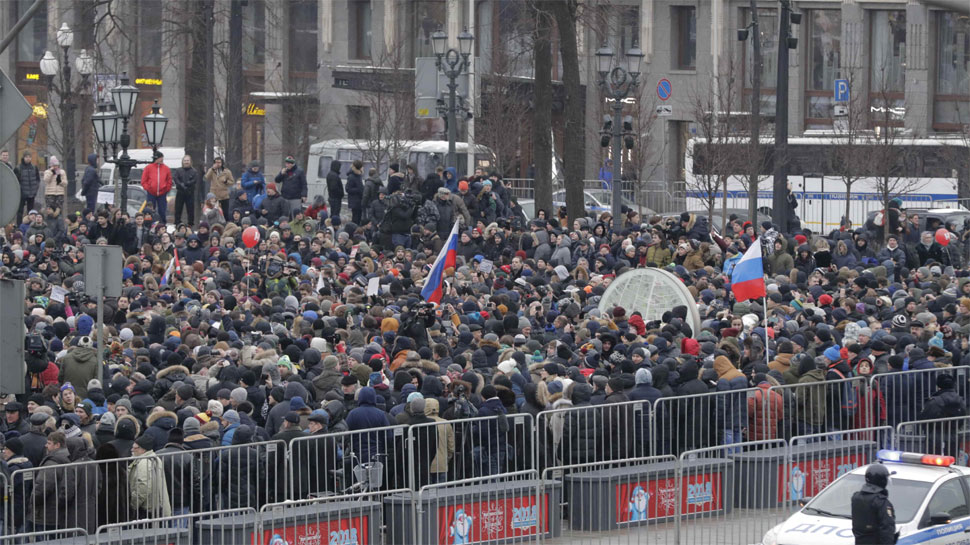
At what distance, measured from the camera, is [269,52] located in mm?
66812

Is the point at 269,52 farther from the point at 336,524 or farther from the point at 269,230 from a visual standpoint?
the point at 336,524

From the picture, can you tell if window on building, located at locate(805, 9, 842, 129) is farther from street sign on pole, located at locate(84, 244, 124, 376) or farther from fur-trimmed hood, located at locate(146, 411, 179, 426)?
fur-trimmed hood, located at locate(146, 411, 179, 426)

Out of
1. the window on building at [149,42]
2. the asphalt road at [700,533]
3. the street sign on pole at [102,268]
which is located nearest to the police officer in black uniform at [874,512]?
the asphalt road at [700,533]

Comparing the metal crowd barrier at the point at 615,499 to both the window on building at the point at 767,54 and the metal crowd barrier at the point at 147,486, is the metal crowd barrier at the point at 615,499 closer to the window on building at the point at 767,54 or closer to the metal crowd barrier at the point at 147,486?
the metal crowd barrier at the point at 147,486

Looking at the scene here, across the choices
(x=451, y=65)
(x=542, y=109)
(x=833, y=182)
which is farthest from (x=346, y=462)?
(x=833, y=182)

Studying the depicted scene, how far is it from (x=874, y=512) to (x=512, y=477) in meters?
3.81

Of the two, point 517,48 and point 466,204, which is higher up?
point 517,48

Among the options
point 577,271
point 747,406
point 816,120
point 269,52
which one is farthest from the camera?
point 269,52

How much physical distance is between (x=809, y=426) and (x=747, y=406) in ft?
2.89

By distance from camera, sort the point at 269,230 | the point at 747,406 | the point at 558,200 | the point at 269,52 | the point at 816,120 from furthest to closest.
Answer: the point at 269,52 → the point at 816,120 → the point at 558,200 → the point at 269,230 → the point at 747,406

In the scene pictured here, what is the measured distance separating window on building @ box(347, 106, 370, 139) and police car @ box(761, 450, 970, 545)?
4935 cm

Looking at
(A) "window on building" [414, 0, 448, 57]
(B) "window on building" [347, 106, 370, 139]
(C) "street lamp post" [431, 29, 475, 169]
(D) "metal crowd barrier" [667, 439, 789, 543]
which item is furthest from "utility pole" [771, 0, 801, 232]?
(A) "window on building" [414, 0, 448, 57]

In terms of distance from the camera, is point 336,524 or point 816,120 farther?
point 816,120

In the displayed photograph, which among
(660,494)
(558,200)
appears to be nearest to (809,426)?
(660,494)
